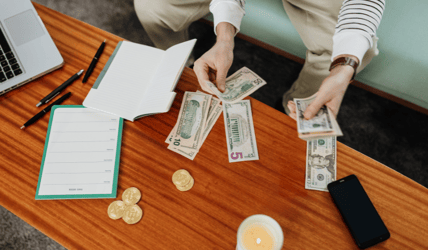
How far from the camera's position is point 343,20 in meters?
0.89

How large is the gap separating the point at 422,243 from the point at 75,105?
1.13 meters

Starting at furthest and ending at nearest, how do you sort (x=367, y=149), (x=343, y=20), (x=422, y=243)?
(x=367, y=149), (x=343, y=20), (x=422, y=243)

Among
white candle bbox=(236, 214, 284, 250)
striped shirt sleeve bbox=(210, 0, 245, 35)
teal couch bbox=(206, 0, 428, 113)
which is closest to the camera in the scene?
white candle bbox=(236, 214, 284, 250)

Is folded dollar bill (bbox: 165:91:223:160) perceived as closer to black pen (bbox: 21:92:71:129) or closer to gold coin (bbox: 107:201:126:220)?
gold coin (bbox: 107:201:126:220)

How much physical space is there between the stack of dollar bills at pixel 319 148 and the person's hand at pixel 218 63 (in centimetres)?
30

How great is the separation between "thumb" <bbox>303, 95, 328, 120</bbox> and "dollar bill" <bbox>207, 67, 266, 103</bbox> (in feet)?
0.67

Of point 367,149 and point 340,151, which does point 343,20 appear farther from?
point 367,149

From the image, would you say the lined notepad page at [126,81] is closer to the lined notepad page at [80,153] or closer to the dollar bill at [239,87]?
the lined notepad page at [80,153]

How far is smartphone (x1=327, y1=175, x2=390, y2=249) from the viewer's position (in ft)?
2.16

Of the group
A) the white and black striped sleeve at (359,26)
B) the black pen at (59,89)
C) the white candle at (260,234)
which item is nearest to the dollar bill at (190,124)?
the white candle at (260,234)

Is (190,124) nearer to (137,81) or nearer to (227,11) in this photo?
(137,81)

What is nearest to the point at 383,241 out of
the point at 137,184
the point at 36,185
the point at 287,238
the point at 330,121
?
the point at 287,238

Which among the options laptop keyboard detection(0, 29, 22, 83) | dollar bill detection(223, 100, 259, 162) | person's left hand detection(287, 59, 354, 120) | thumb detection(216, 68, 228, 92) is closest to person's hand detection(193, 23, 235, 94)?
thumb detection(216, 68, 228, 92)

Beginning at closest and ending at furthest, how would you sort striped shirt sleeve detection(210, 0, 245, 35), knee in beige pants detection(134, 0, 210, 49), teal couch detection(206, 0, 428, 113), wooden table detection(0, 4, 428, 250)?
wooden table detection(0, 4, 428, 250)
striped shirt sleeve detection(210, 0, 245, 35)
teal couch detection(206, 0, 428, 113)
knee in beige pants detection(134, 0, 210, 49)
